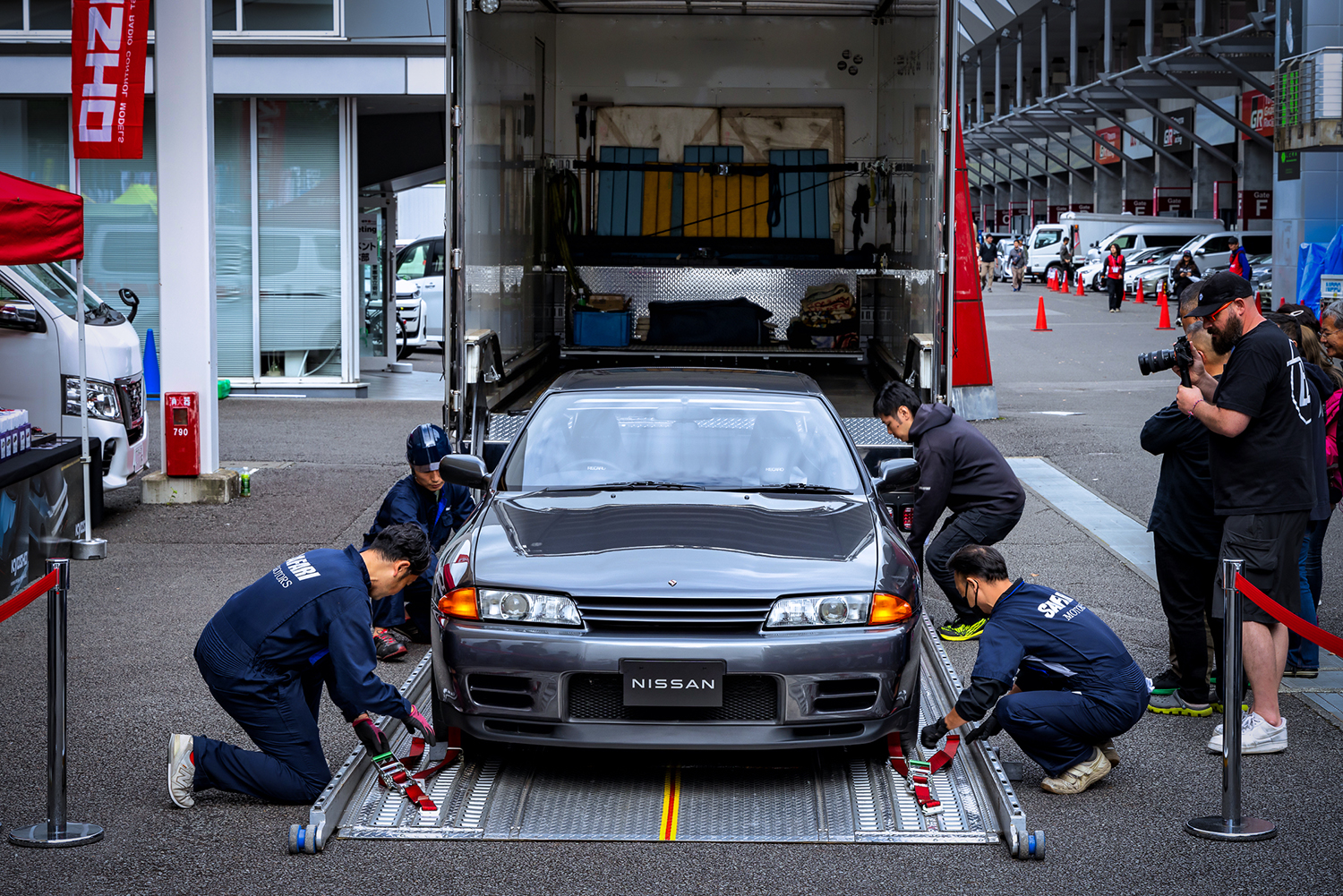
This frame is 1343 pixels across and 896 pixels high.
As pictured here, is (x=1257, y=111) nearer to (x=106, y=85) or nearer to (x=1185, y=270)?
(x=1185, y=270)

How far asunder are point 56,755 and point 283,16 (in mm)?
13517

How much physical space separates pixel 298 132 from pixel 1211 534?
13342mm

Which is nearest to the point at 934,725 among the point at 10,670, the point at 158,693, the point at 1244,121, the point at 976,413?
the point at 158,693

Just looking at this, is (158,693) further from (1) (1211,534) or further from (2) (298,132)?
(2) (298,132)

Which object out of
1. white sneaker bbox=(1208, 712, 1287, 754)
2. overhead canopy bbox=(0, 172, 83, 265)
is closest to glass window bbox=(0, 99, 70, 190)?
overhead canopy bbox=(0, 172, 83, 265)

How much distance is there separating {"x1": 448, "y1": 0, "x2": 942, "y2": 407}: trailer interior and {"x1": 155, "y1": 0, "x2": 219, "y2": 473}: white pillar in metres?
2.38

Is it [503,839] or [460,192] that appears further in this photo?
[460,192]

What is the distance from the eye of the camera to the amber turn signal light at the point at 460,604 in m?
4.87

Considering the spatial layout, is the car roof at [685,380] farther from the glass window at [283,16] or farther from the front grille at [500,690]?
the glass window at [283,16]

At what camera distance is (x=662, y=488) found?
578 cm

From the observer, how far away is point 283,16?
54.0ft

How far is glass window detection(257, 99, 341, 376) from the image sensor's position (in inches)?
661

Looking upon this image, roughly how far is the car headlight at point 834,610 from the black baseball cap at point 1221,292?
1.83 metres

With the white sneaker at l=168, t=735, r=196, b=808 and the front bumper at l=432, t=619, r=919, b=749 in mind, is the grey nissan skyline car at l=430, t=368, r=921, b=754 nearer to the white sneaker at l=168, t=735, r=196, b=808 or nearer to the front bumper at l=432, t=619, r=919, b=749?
the front bumper at l=432, t=619, r=919, b=749
